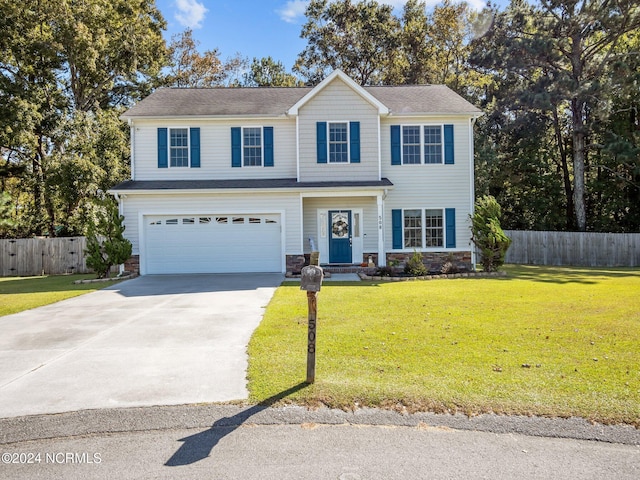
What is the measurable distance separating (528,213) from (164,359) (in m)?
28.0

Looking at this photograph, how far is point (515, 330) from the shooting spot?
22.9 feet

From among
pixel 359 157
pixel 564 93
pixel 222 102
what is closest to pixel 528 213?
pixel 564 93

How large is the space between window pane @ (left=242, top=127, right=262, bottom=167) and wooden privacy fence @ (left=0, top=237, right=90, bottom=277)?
8547 mm

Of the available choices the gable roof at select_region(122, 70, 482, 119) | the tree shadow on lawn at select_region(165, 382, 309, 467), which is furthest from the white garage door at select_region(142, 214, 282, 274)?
the tree shadow on lawn at select_region(165, 382, 309, 467)

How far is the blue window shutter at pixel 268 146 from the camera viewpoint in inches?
651

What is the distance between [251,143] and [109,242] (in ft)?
19.7

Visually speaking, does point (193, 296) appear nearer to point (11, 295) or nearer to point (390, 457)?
point (11, 295)

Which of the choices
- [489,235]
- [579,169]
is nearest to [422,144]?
[489,235]

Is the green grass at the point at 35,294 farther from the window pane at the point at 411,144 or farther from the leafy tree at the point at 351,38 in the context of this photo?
the leafy tree at the point at 351,38

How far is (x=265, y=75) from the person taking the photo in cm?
3222

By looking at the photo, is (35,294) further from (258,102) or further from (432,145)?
(432,145)

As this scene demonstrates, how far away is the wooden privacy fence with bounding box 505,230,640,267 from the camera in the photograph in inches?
846

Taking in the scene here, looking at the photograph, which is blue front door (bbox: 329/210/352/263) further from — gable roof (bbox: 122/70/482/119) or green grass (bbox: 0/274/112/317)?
green grass (bbox: 0/274/112/317)

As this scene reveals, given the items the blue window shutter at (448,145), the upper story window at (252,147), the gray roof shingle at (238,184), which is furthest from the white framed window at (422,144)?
the upper story window at (252,147)
